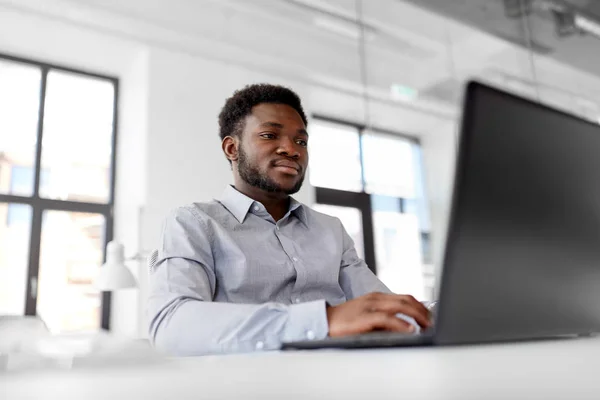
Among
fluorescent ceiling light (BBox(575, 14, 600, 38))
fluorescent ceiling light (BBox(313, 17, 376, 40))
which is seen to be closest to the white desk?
fluorescent ceiling light (BBox(313, 17, 376, 40))

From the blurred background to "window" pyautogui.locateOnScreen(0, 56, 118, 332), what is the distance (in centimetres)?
1

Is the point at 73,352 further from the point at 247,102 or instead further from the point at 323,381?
the point at 247,102

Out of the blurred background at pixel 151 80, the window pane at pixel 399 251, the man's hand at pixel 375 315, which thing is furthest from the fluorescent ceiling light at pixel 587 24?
the man's hand at pixel 375 315

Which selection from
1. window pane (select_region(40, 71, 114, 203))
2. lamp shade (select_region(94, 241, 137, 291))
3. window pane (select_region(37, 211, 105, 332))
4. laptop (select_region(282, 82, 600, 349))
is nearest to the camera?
laptop (select_region(282, 82, 600, 349))

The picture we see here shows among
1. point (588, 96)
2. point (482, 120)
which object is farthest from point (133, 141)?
point (588, 96)

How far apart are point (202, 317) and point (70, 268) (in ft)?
14.5

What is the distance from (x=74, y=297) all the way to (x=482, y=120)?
5.10m

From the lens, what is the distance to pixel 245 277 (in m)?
1.25

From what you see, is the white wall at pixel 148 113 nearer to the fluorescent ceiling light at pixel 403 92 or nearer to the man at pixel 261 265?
the fluorescent ceiling light at pixel 403 92

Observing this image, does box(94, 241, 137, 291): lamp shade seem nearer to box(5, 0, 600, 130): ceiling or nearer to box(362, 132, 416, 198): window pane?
box(5, 0, 600, 130): ceiling

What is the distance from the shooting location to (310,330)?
2.72ft

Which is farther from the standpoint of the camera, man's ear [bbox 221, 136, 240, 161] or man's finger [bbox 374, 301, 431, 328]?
man's ear [bbox 221, 136, 240, 161]

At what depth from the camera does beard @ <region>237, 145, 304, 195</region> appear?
1.53 metres

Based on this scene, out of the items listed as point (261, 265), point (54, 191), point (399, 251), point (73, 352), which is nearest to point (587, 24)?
point (399, 251)
